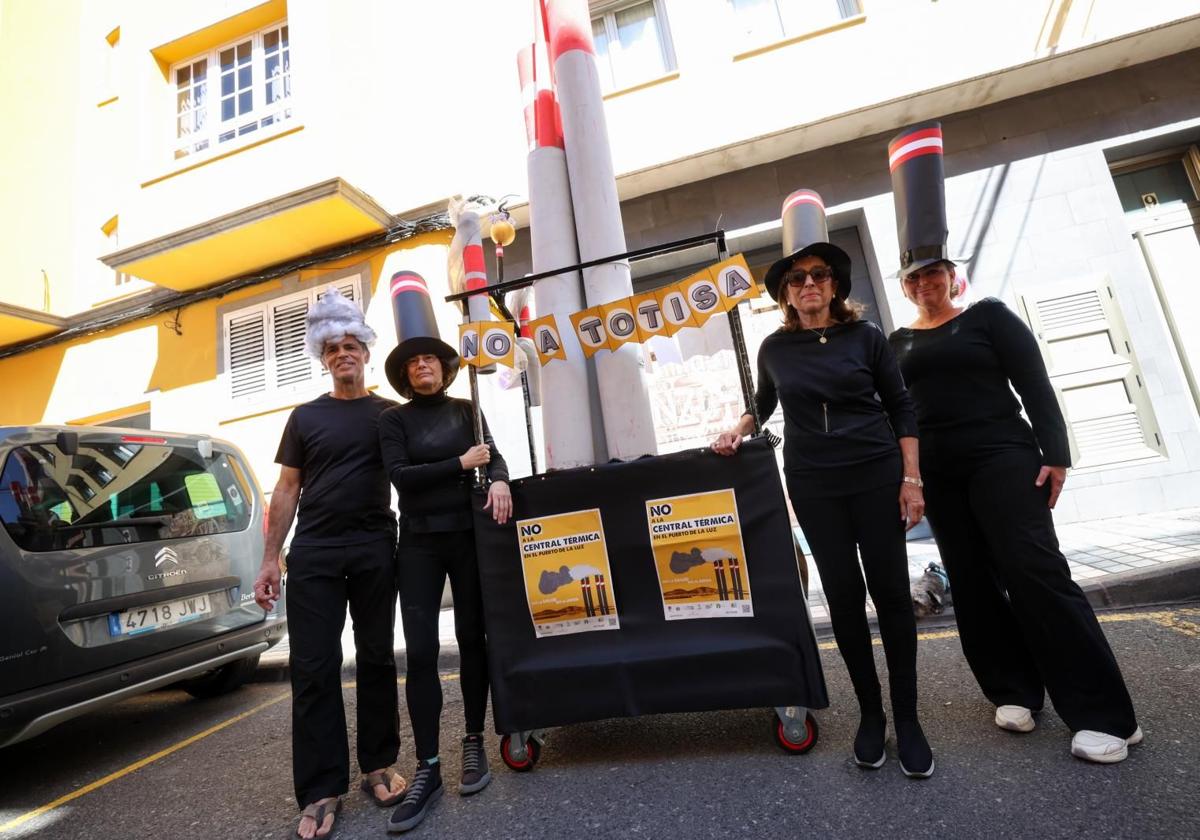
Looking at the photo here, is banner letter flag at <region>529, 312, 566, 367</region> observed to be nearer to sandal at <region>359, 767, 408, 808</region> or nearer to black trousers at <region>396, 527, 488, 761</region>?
black trousers at <region>396, 527, 488, 761</region>

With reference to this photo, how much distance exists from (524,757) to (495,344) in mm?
1844

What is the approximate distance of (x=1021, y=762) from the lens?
6.90 feet

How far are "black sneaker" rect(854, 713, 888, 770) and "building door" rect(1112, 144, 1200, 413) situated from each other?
6.54 m

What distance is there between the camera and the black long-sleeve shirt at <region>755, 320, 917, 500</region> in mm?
2268

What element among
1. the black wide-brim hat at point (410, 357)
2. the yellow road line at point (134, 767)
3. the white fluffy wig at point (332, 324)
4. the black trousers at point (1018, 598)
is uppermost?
the white fluffy wig at point (332, 324)

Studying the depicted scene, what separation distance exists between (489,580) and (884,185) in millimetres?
6688

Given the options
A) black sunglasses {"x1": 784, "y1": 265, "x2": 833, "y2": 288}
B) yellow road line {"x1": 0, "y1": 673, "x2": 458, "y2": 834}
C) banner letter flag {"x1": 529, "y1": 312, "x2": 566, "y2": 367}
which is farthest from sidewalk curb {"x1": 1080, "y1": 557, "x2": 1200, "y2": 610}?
yellow road line {"x1": 0, "y1": 673, "x2": 458, "y2": 834}

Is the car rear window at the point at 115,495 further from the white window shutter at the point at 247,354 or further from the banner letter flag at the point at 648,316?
the white window shutter at the point at 247,354

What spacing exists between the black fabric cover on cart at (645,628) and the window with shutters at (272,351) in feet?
21.5

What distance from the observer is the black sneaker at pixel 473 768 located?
2406mm

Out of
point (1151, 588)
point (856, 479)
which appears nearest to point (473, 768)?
point (856, 479)

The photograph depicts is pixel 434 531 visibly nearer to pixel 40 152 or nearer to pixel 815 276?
pixel 815 276

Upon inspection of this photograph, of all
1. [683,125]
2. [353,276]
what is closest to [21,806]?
[353,276]

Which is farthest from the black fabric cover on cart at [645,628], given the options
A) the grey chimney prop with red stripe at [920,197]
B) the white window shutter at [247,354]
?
the white window shutter at [247,354]
